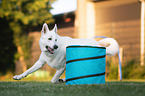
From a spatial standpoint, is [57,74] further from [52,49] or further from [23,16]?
[23,16]

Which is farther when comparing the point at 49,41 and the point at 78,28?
the point at 78,28

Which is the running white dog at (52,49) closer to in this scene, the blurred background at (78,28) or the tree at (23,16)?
the blurred background at (78,28)

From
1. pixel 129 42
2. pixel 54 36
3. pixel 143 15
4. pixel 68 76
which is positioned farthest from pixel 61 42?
pixel 129 42

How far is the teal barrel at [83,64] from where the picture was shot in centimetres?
377

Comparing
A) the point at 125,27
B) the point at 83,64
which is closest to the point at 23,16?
the point at 125,27

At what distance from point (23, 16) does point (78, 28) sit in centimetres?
283

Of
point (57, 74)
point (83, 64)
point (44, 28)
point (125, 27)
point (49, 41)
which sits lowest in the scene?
point (57, 74)

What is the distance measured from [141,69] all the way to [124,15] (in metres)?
4.07

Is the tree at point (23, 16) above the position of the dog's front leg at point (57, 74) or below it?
above

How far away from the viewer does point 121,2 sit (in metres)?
11.3

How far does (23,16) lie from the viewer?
36.9ft

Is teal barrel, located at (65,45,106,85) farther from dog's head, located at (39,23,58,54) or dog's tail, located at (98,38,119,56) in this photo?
dog's tail, located at (98,38,119,56)

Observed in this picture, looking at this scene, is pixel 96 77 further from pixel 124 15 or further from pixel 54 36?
pixel 124 15

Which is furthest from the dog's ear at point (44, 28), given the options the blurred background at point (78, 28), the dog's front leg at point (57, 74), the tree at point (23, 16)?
the tree at point (23, 16)
